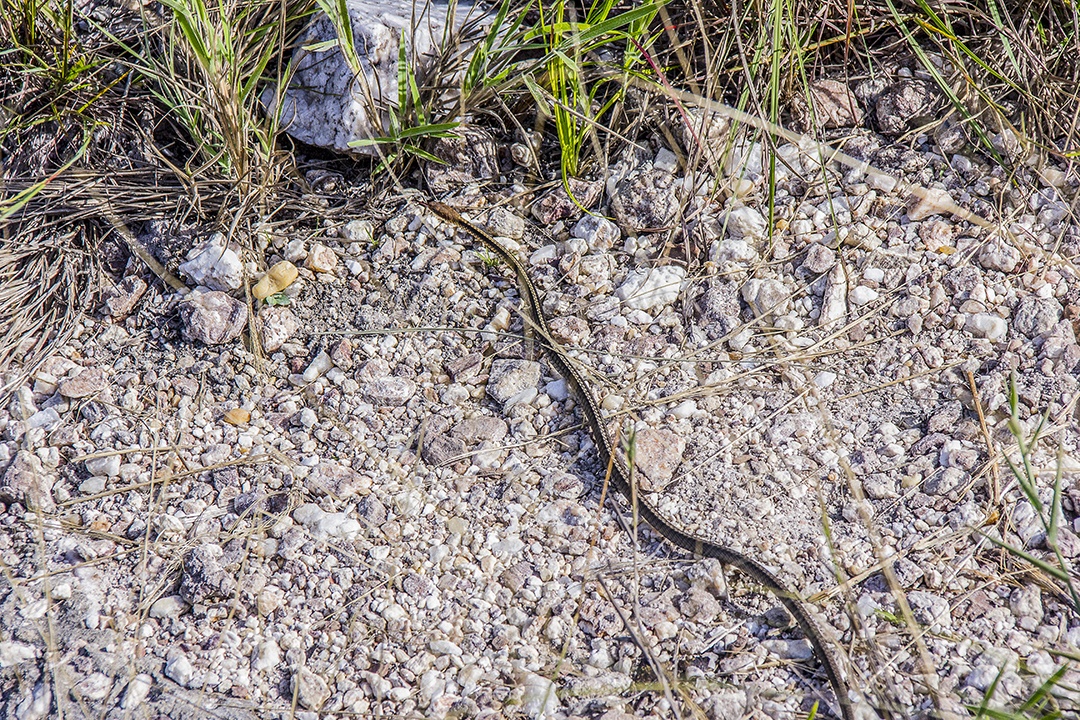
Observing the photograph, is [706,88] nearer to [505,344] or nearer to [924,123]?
[924,123]

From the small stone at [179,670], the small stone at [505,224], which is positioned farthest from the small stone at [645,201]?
the small stone at [179,670]

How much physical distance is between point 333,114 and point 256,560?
1734 mm

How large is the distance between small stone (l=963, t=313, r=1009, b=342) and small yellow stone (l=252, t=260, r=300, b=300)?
246cm

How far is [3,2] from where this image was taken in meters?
2.95

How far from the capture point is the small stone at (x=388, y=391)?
275cm

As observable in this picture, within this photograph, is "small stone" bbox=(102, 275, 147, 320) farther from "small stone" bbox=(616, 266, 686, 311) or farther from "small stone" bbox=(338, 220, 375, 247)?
"small stone" bbox=(616, 266, 686, 311)

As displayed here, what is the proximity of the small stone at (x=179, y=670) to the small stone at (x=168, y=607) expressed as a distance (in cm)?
14

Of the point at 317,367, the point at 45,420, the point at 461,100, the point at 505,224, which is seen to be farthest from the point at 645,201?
the point at 45,420

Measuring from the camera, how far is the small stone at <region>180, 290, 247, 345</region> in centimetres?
283

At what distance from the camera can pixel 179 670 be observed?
212 cm

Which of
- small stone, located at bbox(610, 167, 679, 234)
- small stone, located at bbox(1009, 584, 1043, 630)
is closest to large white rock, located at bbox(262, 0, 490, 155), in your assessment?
small stone, located at bbox(610, 167, 679, 234)

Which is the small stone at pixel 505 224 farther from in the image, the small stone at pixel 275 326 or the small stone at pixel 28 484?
the small stone at pixel 28 484

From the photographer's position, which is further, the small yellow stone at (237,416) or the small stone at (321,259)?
the small stone at (321,259)

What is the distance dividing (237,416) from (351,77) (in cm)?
137
